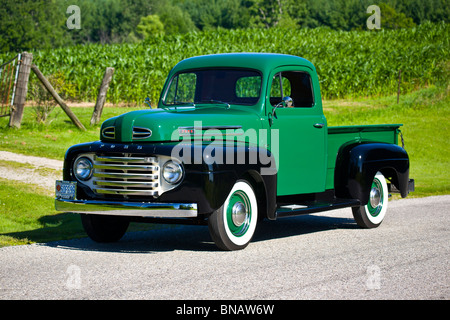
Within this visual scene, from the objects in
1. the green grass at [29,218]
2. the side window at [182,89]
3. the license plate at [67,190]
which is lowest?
the green grass at [29,218]

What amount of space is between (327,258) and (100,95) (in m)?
14.1

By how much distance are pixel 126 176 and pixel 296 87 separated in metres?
3.14

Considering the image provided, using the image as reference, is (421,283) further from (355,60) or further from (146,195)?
(355,60)

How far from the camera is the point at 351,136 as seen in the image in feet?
34.5

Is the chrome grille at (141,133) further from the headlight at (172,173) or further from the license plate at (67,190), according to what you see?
the license plate at (67,190)

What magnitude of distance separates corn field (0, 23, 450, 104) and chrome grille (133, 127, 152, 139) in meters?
21.8

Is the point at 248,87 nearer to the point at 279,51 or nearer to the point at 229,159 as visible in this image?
the point at 229,159

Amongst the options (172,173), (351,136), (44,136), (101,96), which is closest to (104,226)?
(172,173)

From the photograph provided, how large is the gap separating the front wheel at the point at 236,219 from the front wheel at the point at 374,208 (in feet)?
8.36

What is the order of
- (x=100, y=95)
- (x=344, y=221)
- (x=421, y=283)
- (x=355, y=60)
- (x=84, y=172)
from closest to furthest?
(x=421, y=283)
(x=84, y=172)
(x=344, y=221)
(x=100, y=95)
(x=355, y=60)

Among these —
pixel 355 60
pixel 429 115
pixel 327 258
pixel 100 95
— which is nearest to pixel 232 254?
pixel 327 258

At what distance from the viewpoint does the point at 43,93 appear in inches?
854

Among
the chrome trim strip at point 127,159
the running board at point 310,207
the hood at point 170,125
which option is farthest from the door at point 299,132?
the chrome trim strip at point 127,159

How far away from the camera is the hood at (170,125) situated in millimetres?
8250
